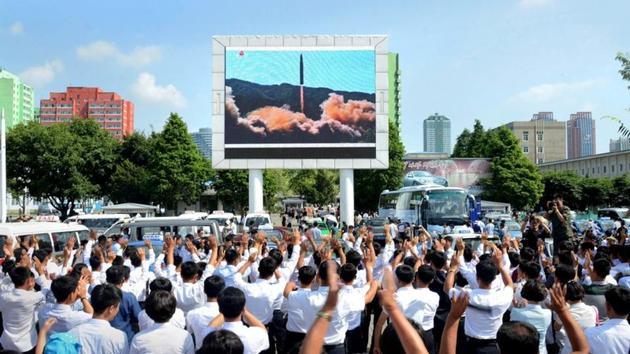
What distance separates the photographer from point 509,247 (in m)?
8.43

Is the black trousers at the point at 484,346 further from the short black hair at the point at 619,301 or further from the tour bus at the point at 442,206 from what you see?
the tour bus at the point at 442,206

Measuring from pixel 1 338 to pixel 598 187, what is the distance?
5438 centimetres

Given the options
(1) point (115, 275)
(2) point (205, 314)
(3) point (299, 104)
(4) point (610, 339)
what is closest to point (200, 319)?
(2) point (205, 314)

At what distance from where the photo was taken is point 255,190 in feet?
95.4

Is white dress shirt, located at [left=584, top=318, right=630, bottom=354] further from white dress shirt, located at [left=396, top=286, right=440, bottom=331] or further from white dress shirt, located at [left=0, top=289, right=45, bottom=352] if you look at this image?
white dress shirt, located at [left=0, top=289, right=45, bottom=352]

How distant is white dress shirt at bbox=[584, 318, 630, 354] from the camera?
3729 millimetres

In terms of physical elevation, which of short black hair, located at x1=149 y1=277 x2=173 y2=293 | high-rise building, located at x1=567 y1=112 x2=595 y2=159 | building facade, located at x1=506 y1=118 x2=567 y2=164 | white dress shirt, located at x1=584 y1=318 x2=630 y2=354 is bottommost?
white dress shirt, located at x1=584 y1=318 x2=630 y2=354

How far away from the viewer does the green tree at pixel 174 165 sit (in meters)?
38.0

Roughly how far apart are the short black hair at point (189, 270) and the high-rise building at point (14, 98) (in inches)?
4578

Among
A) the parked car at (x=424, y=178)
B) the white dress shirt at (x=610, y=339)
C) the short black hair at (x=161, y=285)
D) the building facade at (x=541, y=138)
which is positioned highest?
the building facade at (x=541, y=138)

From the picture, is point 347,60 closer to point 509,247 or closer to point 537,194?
point 509,247

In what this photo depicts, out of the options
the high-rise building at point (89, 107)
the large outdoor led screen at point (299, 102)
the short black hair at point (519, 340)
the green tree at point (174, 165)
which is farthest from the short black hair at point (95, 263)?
the high-rise building at point (89, 107)

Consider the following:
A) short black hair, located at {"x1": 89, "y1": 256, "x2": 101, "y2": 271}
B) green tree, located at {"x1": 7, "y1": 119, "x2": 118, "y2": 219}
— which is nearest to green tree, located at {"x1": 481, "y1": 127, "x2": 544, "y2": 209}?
green tree, located at {"x1": 7, "y1": 119, "x2": 118, "y2": 219}

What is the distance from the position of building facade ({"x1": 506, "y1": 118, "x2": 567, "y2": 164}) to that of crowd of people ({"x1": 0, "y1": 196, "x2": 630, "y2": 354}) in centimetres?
9132
